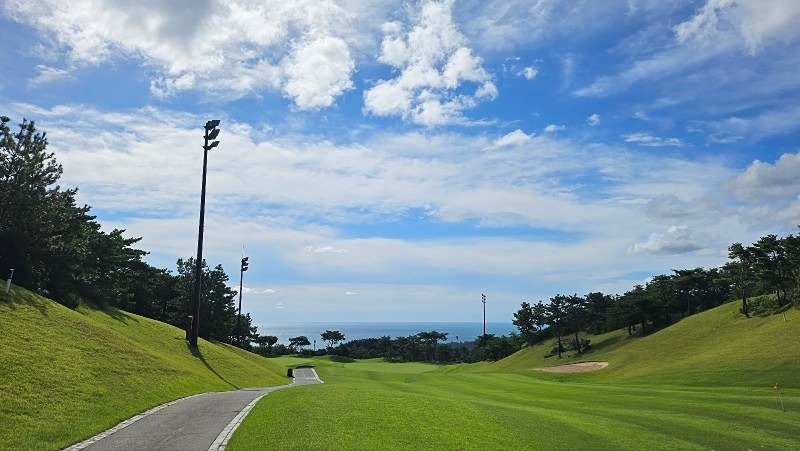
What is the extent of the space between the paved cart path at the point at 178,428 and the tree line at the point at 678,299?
6409cm

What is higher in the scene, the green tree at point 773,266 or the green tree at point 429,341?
the green tree at point 773,266

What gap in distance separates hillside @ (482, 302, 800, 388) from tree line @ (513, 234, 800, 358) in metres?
3.82

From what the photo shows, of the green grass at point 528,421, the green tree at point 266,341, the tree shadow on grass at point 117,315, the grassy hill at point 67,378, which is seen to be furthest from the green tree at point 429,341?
the grassy hill at point 67,378

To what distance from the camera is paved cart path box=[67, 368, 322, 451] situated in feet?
45.3

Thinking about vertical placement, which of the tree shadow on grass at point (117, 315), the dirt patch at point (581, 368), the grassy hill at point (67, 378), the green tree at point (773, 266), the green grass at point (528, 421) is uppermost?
the green tree at point (773, 266)

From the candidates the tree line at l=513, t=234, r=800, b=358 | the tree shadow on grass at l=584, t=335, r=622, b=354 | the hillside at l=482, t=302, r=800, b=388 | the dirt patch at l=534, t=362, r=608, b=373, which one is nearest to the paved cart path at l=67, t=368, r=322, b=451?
the hillside at l=482, t=302, r=800, b=388

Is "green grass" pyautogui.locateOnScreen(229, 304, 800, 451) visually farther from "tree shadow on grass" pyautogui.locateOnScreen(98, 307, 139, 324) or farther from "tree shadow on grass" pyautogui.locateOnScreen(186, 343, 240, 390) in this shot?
"tree shadow on grass" pyautogui.locateOnScreen(98, 307, 139, 324)

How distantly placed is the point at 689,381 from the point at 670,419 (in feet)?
84.6

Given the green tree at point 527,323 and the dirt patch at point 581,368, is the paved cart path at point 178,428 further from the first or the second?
the green tree at point 527,323

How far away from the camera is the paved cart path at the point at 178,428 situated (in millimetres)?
13805

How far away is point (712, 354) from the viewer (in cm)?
5147

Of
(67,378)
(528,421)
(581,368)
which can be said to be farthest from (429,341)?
(67,378)

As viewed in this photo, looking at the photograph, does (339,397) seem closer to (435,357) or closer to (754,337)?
(754,337)

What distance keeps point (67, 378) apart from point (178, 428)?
20.9 feet
